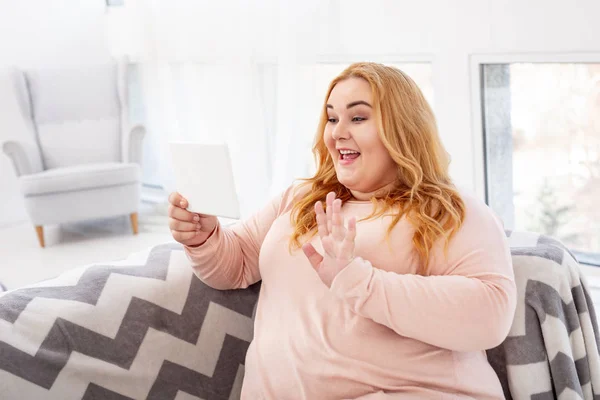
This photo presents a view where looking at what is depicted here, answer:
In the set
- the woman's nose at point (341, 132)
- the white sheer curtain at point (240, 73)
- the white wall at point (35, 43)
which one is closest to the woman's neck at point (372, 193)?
the woman's nose at point (341, 132)

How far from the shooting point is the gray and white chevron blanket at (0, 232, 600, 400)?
63.6 inches

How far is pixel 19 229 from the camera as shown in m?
5.07

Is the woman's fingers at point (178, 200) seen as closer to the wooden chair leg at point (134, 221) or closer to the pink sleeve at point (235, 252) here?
the pink sleeve at point (235, 252)

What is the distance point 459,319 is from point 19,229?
4.19 meters

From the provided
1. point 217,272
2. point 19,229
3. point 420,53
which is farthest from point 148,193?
point 217,272

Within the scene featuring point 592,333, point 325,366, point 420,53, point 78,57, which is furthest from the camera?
point 78,57

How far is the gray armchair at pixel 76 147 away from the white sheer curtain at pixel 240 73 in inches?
10.9

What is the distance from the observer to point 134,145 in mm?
4715

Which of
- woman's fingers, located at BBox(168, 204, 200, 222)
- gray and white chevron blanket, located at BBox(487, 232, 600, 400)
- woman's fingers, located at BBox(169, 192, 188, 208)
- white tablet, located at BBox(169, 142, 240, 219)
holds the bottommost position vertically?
gray and white chevron blanket, located at BBox(487, 232, 600, 400)

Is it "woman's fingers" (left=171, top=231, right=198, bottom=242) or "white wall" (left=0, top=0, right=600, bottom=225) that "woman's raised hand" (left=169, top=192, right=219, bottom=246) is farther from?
"white wall" (left=0, top=0, right=600, bottom=225)

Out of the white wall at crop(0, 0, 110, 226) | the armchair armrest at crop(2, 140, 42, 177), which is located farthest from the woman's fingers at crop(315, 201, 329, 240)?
the white wall at crop(0, 0, 110, 226)

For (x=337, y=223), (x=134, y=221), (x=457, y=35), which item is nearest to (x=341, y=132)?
(x=337, y=223)

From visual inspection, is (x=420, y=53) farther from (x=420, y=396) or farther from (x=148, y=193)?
(x=148, y=193)

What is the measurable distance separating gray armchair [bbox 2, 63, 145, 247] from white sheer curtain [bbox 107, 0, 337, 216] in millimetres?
278
